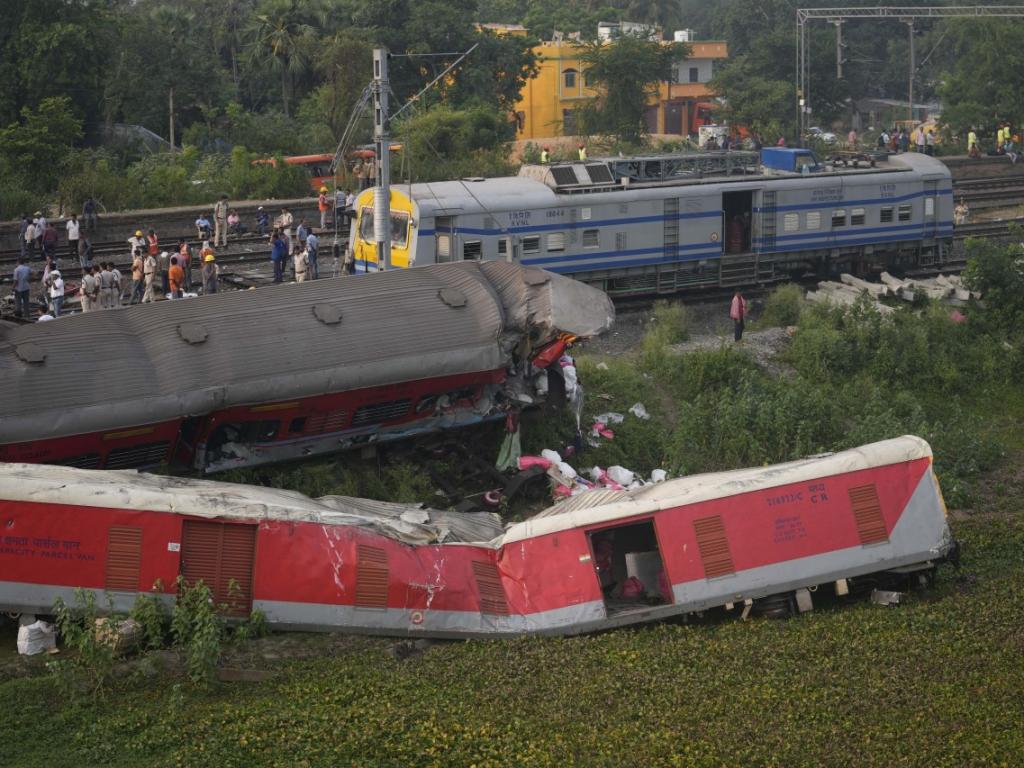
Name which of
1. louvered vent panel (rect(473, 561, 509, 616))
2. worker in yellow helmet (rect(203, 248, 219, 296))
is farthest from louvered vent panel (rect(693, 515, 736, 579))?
worker in yellow helmet (rect(203, 248, 219, 296))

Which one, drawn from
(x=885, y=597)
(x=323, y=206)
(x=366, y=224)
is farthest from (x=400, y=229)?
(x=885, y=597)

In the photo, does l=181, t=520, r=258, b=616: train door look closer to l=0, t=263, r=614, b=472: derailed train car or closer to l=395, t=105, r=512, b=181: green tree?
l=0, t=263, r=614, b=472: derailed train car

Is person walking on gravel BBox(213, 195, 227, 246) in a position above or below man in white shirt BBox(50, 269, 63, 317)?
above

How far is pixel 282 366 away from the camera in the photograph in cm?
1848

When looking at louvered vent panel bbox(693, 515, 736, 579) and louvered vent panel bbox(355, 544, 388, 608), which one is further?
louvered vent panel bbox(693, 515, 736, 579)

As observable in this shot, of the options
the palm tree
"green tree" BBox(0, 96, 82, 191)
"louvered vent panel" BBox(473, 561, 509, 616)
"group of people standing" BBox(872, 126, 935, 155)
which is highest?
the palm tree

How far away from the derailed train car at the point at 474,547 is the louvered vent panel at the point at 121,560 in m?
0.02

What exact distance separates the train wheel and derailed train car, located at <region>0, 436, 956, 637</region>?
0.22 feet

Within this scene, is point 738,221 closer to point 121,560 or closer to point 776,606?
point 776,606

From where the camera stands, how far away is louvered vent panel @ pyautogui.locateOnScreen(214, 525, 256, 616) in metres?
14.7

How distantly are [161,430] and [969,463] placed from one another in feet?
43.2

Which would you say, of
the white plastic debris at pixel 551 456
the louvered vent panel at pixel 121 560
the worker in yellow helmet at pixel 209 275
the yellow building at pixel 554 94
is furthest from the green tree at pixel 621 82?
the louvered vent panel at pixel 121 560

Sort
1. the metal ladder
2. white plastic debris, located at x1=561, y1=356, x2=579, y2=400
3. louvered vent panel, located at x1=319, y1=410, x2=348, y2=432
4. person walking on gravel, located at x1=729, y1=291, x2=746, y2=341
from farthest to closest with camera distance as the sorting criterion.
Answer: the metal ladder → person walking on gravel, located at x1=729, y1=291, x2=746, y2=341 → white plastic debris, located at x1=561, y1=356, x2=579, y2=400 → louvered vent panel, located at x1=319, y1=410, x2=348, y2=432

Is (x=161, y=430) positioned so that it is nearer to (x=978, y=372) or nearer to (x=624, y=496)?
(x=624, y=496)
